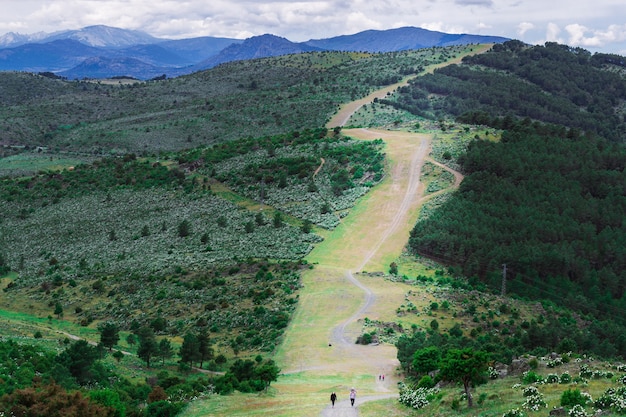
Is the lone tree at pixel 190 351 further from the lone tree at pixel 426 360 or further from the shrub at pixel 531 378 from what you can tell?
the shrub at pixel 531 378

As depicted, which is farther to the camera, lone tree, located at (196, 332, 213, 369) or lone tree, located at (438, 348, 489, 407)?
lone tree, located at (196, 332, 213, 369)

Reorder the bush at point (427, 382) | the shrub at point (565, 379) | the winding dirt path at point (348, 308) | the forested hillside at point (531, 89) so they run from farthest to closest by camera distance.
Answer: the forested hillside at point (531, 89) → the winding dirt path at point (348, 308) → the bush at point (427, 382) → the shrub at point (565, 379)

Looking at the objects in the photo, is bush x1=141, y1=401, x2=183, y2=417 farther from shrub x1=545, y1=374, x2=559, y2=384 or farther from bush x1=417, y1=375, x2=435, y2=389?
shrub x1=545, y1=374, x2=559, y2=384

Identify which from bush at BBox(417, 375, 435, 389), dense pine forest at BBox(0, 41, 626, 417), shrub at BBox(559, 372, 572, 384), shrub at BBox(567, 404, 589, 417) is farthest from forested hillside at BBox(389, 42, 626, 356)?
shrub at BBox(567, 404, 589, 417)

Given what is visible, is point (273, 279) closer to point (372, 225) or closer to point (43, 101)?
point (372, 225)

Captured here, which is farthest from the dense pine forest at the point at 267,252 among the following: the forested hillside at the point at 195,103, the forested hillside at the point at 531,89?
the forested hillside at the point at 195,103

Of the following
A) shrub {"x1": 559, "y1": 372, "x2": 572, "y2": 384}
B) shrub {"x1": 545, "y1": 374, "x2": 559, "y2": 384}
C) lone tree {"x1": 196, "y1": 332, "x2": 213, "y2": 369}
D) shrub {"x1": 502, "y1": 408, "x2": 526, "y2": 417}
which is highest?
shrub {"x1": 502, "y1": 408, "x2": 526, "y2": 417}

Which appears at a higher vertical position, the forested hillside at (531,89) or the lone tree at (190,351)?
the forested hillside at (531,89)

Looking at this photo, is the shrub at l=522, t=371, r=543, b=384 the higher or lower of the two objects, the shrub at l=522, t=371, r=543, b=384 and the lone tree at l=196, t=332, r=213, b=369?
the higher

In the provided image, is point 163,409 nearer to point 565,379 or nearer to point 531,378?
point 531,378
